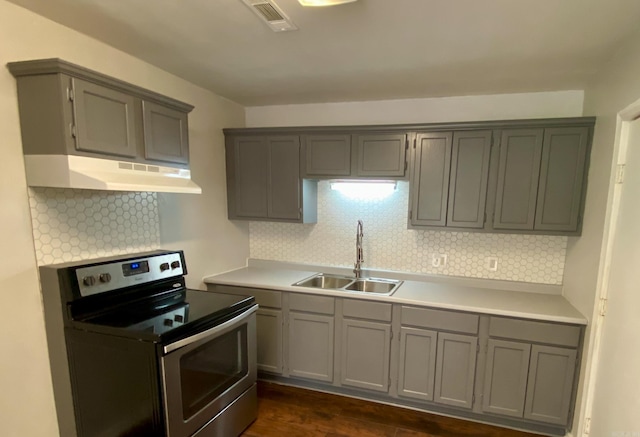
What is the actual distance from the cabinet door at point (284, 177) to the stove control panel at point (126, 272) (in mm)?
1015

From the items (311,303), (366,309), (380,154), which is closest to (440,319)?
A: (366,309)

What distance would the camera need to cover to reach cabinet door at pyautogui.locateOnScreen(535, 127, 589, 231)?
7.61ft

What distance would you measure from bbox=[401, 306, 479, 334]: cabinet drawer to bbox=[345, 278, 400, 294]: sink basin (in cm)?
46

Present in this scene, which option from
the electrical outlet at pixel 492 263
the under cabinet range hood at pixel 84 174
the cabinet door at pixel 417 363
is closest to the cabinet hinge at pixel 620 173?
the electrical outlet at pixel 492 263

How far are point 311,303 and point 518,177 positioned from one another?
1.84 metres

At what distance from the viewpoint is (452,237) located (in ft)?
9.50

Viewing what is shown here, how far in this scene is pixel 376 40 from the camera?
6.04 ft

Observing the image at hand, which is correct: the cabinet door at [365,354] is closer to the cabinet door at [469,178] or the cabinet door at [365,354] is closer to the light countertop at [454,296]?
the light countertop at [454,296]

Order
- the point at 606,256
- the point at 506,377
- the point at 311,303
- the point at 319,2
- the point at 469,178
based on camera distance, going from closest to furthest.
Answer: the point at 319,2 → the point at 606,256 → the point at 506,377 → the point at 469,178 → the point at 311,303

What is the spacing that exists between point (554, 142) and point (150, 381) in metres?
2.89

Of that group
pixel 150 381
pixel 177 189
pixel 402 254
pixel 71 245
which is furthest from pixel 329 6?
pixel 402 254

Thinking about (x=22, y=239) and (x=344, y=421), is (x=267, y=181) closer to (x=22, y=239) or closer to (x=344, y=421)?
(x=22, y=239)

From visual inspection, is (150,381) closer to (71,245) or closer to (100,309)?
(100,309)

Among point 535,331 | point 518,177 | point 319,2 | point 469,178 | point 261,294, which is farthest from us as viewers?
point 261,294
